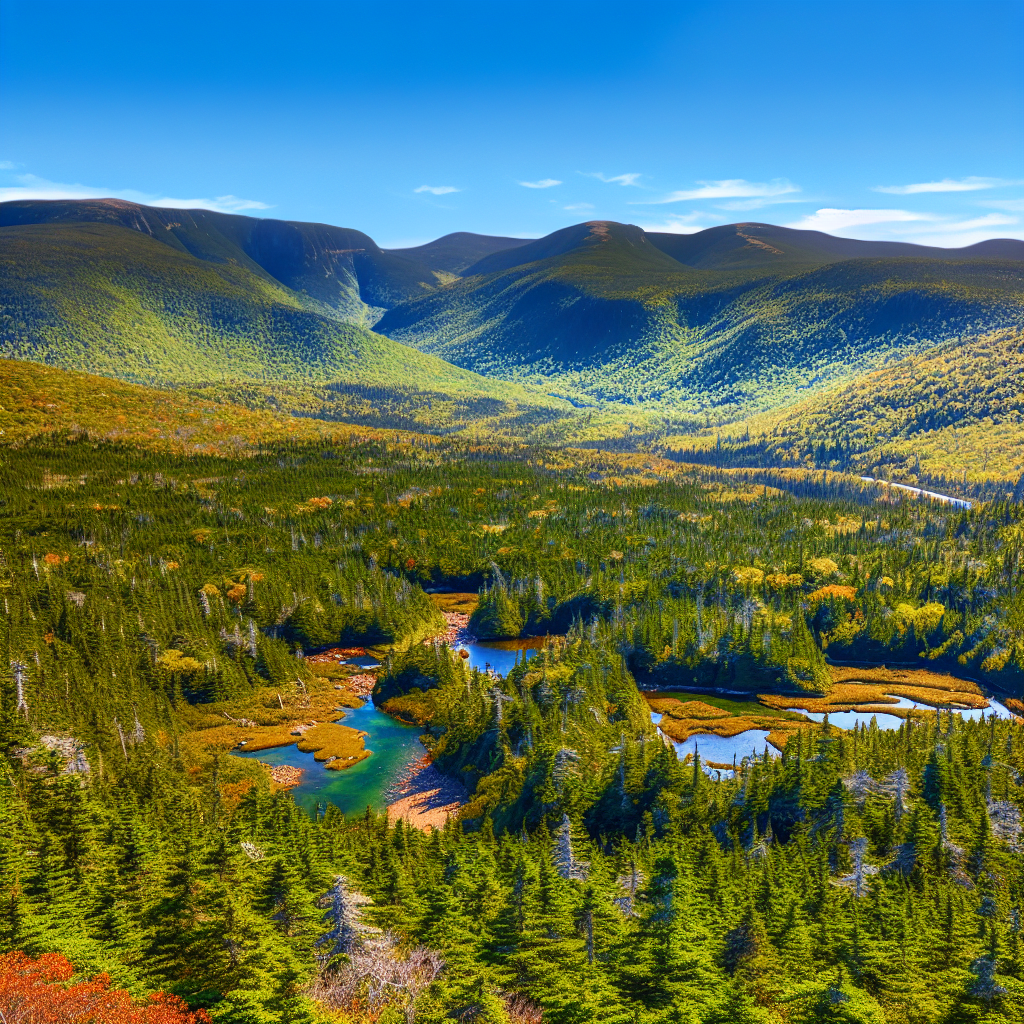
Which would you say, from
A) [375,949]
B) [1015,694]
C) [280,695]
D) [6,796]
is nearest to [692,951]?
[375,949]

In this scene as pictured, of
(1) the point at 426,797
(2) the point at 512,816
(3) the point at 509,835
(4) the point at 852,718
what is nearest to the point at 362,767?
(1) the point at 426,797

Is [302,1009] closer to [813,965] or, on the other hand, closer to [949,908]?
[813,965]

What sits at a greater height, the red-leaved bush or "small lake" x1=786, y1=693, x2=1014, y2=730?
the red-leaved bush

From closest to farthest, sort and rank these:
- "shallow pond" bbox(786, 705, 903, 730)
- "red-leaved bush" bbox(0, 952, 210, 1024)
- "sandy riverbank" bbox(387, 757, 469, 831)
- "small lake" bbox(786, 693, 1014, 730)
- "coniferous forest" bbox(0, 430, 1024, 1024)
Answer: "red-leaved bush" bbox(0, 952, 210, 1024) → "coniferous forest" bbox(0, 430, 1024, 1024) → "sandy riverbank" bbox(387, 757, 469, 831) → "shallow pond" bbox(786, 705, 903, 730) → "small lake" bbox(786, 693, 1014, 730)

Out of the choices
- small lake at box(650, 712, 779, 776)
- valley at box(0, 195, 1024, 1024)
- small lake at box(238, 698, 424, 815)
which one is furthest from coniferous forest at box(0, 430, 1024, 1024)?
small lake at box(238, 698, 424, 815)

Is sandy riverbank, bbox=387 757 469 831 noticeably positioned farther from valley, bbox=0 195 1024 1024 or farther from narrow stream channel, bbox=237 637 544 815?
narrow stream channel, bbox=237 637 544 815

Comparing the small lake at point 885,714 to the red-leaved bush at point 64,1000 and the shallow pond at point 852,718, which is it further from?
the red-leaved bush at point 64,1000

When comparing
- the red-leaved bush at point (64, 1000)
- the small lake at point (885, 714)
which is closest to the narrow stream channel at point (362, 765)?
the red-leaved bush at point (64, 1000)
